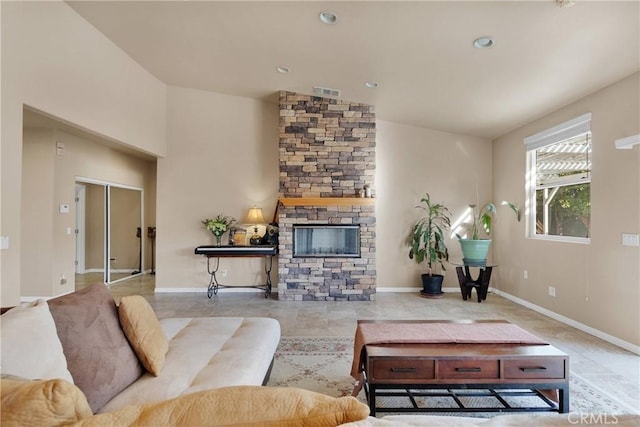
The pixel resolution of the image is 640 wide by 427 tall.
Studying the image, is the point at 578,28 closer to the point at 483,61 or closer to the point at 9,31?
the point at 483,61

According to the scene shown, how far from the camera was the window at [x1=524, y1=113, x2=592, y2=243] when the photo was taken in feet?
11.7

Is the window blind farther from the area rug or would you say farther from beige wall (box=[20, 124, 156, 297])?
beige wall (box=[20, 124, 156, 297])

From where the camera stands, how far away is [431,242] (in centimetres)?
523

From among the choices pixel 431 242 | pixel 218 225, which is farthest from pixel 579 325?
pixel 218 225

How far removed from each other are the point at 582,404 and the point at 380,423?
224 centimetres

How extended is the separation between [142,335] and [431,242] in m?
4.54

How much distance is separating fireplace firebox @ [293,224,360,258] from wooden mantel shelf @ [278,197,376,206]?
416 mm

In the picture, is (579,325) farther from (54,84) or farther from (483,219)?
(54,84)

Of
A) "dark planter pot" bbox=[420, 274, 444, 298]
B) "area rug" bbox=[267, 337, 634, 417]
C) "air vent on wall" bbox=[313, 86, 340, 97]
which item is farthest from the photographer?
"dark planter pot" bbox=[420, 274, 444, 298]

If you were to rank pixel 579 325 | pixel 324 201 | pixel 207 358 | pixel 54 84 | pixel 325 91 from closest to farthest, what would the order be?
pixel 207 358, pixel 54 84, pixel 579 325, pixel 325 91, pixel 324 201

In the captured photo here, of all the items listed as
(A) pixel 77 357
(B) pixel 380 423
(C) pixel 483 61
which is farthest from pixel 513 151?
(A) pixel 77 357

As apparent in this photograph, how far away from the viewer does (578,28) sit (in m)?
2.50

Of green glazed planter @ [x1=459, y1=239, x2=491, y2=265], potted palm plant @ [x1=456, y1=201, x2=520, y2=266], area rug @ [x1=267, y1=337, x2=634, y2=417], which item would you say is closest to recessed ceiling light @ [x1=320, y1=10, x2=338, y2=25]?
area rug @ [x1=267, y1=337, x2=634, y2=417]

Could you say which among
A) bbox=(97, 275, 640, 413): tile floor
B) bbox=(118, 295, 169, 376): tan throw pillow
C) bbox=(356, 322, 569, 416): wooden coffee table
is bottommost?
bbox=(97, 275, 640, 413): tile floor
